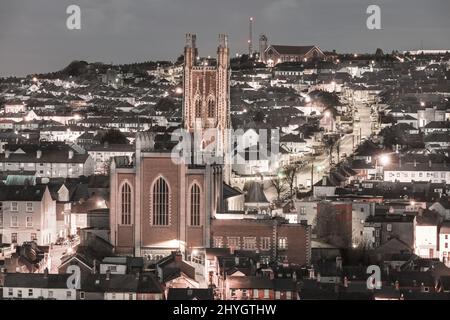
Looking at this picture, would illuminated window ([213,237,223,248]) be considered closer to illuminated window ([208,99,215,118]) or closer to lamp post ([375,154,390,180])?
illuminated window ([208,99,215,118])

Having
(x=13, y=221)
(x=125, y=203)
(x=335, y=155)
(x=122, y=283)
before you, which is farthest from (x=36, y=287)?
(x=335, y=155)

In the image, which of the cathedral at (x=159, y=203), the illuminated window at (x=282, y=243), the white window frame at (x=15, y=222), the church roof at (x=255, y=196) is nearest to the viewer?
the illuminated window at (x=282, y=243)

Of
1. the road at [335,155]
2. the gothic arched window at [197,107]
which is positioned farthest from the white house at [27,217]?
the gothic arched window at [197,107]

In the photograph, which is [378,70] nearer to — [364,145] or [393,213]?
[364,145]

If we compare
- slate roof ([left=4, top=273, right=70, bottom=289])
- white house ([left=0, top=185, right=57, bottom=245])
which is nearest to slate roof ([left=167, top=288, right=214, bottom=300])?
slate roof ([left=4, top=273, right=70, bottom=289])

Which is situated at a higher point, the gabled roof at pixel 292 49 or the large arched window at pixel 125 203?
the gabled roof at pixel 292 49

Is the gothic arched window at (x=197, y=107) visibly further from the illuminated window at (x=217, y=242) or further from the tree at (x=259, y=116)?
the tree at (x=259, y=116)
